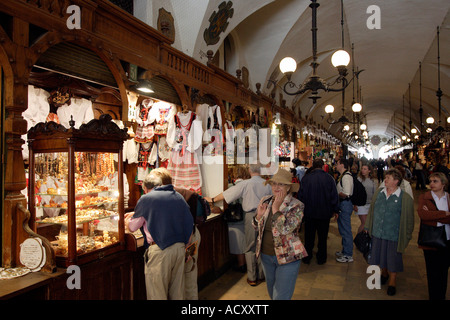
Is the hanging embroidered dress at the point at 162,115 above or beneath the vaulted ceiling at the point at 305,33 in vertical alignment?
beneath

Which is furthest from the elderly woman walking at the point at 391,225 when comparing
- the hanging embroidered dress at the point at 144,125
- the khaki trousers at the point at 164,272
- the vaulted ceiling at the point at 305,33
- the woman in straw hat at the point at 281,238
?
the vaulted ceiling at the point at 305,33

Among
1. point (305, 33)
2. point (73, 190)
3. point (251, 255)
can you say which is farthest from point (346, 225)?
point (305, 33)

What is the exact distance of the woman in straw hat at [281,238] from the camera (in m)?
2.82

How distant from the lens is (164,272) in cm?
286

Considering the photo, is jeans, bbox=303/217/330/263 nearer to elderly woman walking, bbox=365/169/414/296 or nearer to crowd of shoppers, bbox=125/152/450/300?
crowd of shoppers, bbox=125/152/450/300

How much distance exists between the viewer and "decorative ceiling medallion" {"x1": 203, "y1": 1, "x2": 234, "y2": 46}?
5828 mm

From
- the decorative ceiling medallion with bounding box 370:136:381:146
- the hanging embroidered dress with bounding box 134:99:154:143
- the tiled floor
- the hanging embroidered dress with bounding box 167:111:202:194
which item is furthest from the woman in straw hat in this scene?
the decorative ceiling medallion with bounding box 370:136:381:146

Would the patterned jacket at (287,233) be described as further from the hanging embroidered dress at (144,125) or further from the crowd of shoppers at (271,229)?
the hanging embroidered dress at (144,125)

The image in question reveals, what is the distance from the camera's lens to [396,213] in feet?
12.7

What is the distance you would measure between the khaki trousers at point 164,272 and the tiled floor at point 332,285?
121 cm

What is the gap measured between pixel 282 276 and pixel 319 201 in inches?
94.5

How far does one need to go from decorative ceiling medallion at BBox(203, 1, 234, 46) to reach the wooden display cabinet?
3.41m

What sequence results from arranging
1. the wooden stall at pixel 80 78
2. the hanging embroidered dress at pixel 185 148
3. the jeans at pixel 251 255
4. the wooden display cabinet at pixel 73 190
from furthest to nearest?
1. the hanging embroidered dress at pixel 185 148
2. the jeans at pixel 251 255
3. the wooden display cabinet at pixel 73 190
4. the wooden stall at pixel 80 78

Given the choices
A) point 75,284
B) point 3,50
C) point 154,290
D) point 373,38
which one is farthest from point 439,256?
point 373,38
